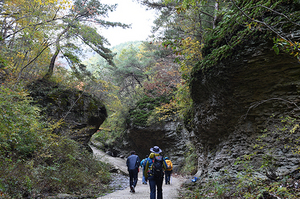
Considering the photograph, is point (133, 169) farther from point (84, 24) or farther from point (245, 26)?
point (84, 24)

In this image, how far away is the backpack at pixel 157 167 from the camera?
5.21 meters

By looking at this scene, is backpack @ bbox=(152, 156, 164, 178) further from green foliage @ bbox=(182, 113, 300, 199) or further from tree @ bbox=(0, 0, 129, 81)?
tree @ bbox=(0, 0, 129, 81)

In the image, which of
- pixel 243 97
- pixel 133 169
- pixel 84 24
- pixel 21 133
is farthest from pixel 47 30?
pixel 243 97

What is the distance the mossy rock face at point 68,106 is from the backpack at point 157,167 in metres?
6.58

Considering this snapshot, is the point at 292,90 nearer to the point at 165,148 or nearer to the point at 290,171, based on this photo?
the point at 290,171

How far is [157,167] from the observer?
524 centimetres

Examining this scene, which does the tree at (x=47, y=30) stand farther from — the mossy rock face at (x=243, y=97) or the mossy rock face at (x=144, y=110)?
the mossy rock face at (x=144, y=110)

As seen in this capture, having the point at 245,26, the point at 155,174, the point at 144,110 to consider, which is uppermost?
the point at 245,26

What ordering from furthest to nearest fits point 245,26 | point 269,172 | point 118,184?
point 118,184, point 269,172, point 245,26

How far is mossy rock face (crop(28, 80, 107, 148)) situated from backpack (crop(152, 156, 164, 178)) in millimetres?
6585

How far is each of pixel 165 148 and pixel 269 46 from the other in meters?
16.5

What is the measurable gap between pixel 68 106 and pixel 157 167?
392 inches

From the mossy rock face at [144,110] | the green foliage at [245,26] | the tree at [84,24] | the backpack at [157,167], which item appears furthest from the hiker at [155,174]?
the mossy rock face at [144,110]

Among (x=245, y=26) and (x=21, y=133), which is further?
(x=21, y=133)
